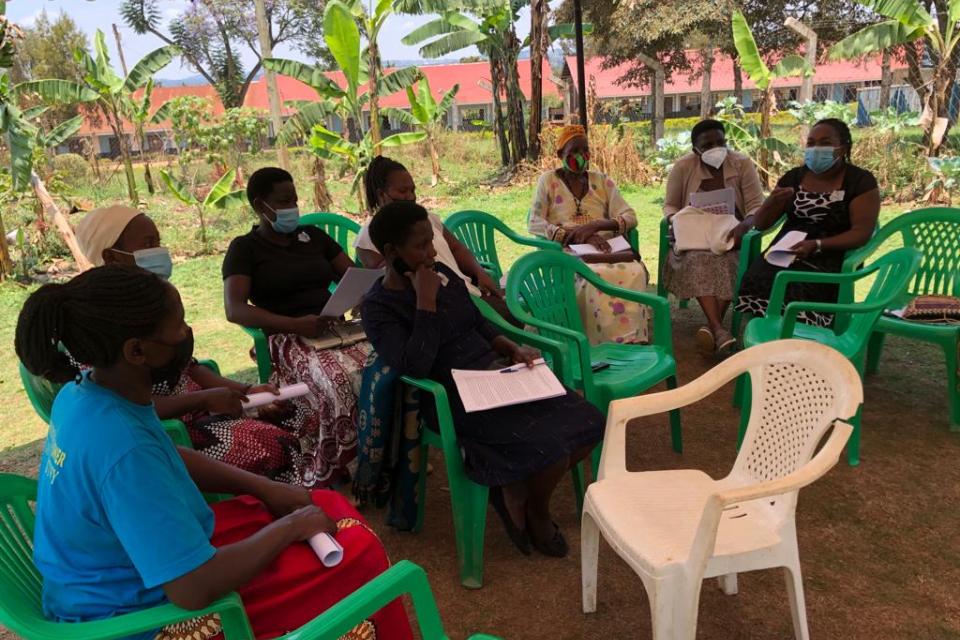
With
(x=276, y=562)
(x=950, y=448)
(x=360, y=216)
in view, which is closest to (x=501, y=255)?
(x=360, y=216)

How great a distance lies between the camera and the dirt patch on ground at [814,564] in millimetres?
2445

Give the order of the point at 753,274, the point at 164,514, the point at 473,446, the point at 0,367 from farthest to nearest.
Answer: the point at 0,367, the point at 753,274, the point at 473,446, the point at 164,514

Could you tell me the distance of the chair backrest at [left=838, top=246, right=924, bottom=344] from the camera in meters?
3.38

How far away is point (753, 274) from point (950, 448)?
4.88ft

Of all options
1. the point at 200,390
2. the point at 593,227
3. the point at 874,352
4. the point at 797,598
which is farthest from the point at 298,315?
the point at 874,352

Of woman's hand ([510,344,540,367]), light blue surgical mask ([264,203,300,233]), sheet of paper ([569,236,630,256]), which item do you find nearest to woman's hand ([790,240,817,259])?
sheet of paper ([569,236,630,256])

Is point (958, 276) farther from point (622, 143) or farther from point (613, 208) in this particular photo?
point (622, 143)

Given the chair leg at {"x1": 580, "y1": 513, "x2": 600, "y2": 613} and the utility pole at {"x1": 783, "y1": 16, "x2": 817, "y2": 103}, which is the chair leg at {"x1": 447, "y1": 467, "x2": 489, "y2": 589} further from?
the utility pole at {"x1": 783, "y1": 16, "x2": 817, "y2": 103}

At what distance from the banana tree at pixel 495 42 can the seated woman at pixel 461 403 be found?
1078cm

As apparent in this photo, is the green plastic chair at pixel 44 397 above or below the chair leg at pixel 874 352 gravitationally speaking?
above

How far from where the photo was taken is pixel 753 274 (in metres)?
4.54

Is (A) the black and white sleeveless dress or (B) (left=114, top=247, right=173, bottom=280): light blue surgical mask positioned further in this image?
(A) the black and white sleeveless dress

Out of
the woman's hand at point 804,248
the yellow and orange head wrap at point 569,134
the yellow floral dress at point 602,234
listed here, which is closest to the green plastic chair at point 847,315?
the woman's hand at point 804,248

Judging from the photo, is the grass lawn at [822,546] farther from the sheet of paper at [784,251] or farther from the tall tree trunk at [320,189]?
the tall tree trunk at [320,189]
